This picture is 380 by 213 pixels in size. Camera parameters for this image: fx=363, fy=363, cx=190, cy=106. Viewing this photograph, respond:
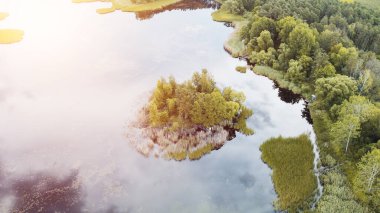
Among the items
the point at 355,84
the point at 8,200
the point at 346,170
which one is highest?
the point at 355,84

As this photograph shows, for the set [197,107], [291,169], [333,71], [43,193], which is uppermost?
[333,71]

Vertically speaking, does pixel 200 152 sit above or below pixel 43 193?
above

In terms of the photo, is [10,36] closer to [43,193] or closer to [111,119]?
[111,119]

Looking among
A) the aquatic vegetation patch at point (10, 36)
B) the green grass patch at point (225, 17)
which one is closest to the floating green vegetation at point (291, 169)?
the green grass patch at point (225, 17)

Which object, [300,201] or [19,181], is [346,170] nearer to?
[300,201]

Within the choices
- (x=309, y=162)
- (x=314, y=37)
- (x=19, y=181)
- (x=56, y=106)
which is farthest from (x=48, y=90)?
(x=314, y=37)

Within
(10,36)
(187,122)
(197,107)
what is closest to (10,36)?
(10,36)

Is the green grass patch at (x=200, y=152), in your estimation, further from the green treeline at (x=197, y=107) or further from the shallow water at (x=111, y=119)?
the green treeline at (x=197, y=107)
